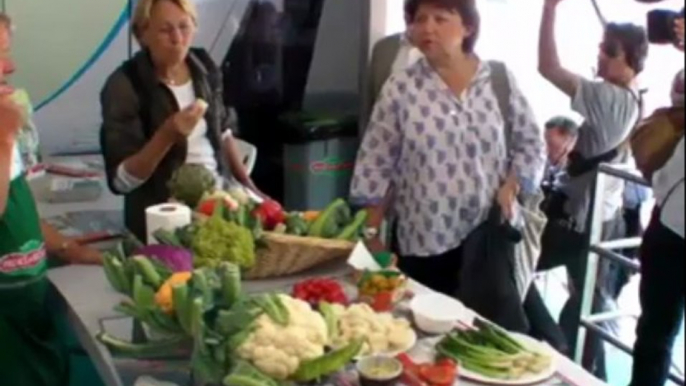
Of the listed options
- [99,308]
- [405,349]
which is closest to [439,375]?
[405,349]

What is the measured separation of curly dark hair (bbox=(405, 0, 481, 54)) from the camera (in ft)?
6.98

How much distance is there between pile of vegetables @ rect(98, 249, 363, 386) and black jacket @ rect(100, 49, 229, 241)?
0.71 meters

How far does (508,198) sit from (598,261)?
1.73ft

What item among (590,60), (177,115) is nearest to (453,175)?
(177,115)

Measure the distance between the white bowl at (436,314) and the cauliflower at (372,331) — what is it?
0.05 metres

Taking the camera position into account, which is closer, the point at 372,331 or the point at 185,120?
the point at 372,331

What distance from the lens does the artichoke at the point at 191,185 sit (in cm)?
203

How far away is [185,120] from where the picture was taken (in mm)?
2086

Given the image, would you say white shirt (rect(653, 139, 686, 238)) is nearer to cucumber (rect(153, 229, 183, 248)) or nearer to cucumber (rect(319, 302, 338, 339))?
cucumber (rect(319, 302, 338, 339))

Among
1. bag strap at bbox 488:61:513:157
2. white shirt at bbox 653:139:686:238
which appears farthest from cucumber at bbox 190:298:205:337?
bag strap at bbox 488:61:513:157

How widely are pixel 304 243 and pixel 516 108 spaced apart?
717 mm

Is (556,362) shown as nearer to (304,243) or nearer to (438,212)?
(304,243)

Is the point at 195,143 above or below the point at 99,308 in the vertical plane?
above

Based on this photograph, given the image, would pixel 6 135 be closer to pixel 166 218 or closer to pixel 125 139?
pixel 166 218
